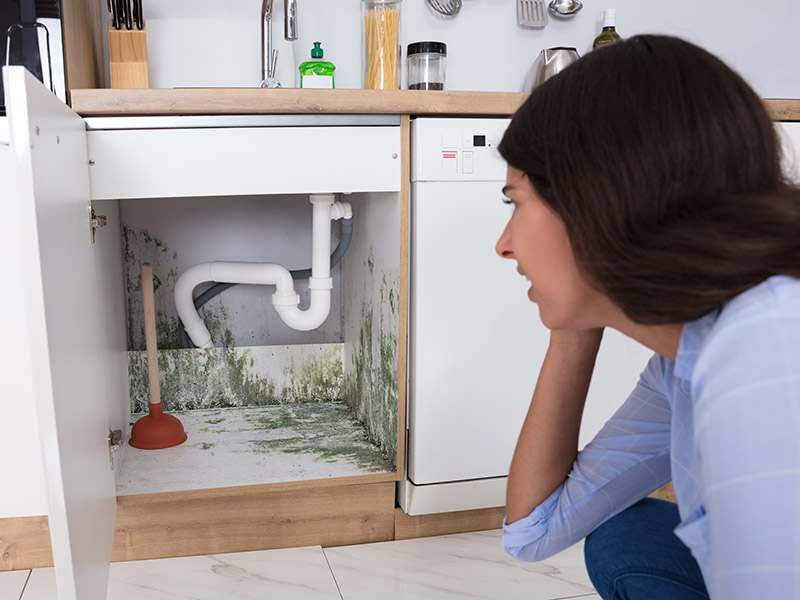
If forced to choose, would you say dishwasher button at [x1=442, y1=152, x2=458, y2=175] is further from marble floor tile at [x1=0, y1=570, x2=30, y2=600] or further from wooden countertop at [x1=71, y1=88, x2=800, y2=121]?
marble floor tile at [x1=0, y1=570, x2=30, y2=600]

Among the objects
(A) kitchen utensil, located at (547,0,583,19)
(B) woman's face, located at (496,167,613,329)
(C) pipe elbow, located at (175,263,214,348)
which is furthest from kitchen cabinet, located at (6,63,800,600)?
(A) kitchen utensil, located at (547,0,583,19)

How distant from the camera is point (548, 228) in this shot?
56cm

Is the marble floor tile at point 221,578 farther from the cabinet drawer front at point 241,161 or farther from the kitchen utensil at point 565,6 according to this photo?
the kitchen utensil at point 565,6

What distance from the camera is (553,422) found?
2.65 feet

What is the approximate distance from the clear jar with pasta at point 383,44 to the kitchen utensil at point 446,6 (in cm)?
16

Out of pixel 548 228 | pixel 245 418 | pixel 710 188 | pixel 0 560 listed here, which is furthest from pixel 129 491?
pixel 710 188

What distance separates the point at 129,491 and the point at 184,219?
721 mm

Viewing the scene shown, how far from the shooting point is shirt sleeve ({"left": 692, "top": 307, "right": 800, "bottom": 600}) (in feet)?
1.40

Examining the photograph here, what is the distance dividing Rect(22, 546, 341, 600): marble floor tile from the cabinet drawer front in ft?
2.22

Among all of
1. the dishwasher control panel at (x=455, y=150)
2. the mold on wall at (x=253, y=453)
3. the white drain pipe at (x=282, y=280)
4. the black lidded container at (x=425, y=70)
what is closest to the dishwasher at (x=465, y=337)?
the dishwasher control panel at (x=455, y=150)

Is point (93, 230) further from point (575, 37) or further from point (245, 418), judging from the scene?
point (575, 37)

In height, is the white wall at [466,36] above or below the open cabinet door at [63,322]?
above

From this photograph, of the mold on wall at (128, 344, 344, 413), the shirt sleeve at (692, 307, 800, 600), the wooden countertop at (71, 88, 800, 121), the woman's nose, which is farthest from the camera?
the mold on wall at (128, 344, 344, 413)

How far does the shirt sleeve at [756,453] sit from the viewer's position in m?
0.43
